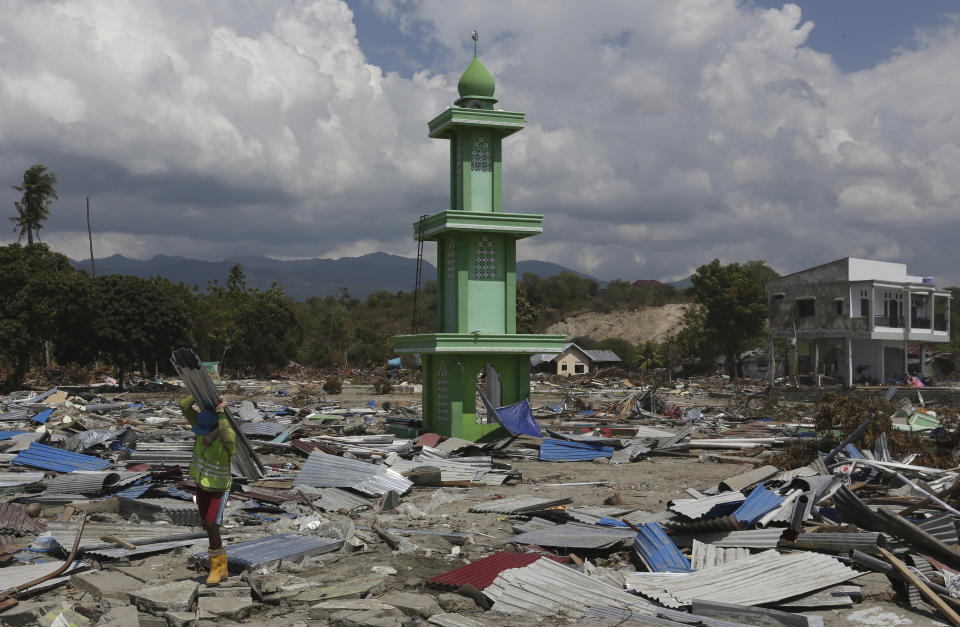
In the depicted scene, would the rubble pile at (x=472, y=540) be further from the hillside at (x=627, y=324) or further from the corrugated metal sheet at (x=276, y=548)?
the hillside at (x=627, y=324)

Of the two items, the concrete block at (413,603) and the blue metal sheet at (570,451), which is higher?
the concrete block at (413,603)

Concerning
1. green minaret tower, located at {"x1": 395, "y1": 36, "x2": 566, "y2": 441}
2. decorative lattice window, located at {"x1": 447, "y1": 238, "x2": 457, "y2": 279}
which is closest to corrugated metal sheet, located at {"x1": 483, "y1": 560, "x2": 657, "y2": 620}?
green minaret tower, located at {"x1": 395, "y1": 36, "x2": 566, "y2": 441}

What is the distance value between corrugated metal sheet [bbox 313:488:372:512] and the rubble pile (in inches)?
1.9

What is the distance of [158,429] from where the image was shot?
894 inches

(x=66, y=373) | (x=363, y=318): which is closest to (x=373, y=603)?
(x=66, y=373)

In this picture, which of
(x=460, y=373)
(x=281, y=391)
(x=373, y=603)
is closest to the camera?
(x=373, y=603)

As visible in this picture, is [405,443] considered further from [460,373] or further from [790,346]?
[790,346]

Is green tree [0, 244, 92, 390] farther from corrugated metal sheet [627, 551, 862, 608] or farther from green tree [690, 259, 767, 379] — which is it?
green tree [690, 259, 767, 379]

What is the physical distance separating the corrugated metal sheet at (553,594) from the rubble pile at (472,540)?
0.06 feet

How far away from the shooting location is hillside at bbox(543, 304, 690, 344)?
9512cm

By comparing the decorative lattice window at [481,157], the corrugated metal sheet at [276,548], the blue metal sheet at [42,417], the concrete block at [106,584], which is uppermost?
the decorative lattice window at [481,157]

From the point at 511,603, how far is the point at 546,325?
91.8 metres

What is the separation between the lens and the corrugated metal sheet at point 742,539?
875 centimetres

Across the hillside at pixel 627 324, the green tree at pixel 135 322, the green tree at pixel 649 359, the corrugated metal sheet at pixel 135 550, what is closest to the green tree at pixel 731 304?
the green tree at pixel 649 359
